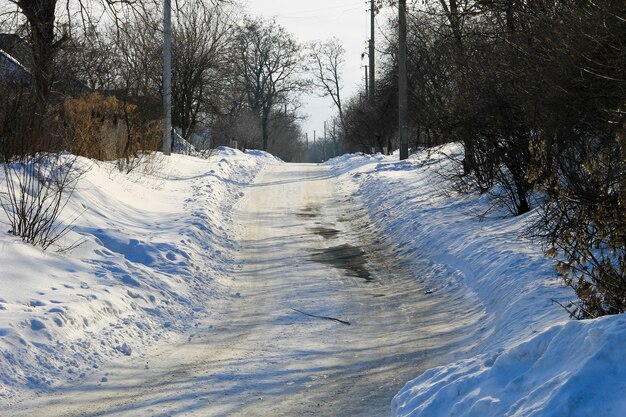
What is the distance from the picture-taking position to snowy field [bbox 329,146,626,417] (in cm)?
394

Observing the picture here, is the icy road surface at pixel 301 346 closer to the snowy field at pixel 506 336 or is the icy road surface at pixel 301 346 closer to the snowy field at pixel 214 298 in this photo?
the snowy field at pixel 214 298

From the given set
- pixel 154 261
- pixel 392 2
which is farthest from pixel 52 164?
pixel 392 2

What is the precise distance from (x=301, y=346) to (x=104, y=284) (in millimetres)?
2657

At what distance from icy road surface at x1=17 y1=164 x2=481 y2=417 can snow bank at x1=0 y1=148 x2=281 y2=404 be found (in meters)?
0.31

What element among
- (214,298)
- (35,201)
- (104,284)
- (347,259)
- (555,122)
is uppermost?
(555,122)

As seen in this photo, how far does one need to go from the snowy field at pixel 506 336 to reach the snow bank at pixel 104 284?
2.98 m

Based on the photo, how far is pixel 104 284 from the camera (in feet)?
28.4

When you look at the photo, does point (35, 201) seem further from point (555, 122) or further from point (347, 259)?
point (555, 122)

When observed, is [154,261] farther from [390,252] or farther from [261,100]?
[261,100]

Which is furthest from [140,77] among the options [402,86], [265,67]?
[265,67]

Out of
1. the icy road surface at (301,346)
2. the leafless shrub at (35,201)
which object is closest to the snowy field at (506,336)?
the icy road surface at (301,346)

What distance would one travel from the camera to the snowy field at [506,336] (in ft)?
12.9

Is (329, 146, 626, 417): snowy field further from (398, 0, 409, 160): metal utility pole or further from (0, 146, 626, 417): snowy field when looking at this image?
(398, 0, 409, 160): metal utility pole

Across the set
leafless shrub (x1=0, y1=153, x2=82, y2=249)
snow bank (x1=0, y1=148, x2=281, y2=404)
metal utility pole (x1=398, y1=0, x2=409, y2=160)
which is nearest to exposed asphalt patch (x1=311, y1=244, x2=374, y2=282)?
snow bank (x1=0, y1=148, x2=281, y2=404)
